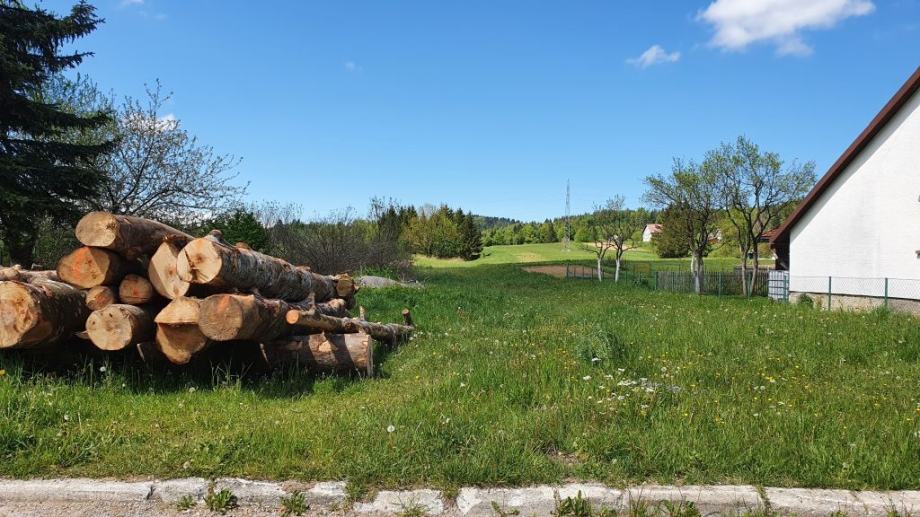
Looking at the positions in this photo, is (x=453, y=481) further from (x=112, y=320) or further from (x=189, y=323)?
(x=112, y=320)

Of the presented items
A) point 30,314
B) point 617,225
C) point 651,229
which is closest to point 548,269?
point 617,225

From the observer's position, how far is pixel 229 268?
5602 mm

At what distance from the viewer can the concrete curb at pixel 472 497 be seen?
3.51m

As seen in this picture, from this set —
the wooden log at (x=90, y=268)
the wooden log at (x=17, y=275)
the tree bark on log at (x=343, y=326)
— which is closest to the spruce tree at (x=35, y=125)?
the wooden log at (x=17, y=275)

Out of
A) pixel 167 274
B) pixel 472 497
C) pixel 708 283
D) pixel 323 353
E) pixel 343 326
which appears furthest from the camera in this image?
pixel 708 283

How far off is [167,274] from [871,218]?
21097 mm

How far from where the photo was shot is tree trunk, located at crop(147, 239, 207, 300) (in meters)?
5.75

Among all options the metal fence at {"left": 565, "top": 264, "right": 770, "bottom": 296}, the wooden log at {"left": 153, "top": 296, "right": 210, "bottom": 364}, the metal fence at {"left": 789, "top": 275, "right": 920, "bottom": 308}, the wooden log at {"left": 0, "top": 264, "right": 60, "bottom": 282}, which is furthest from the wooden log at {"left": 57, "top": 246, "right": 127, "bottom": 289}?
the metal fence at {"left": 565, "top": 264, "right": 770, "bottom": 296}

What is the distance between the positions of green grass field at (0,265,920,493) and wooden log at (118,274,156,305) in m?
0.73

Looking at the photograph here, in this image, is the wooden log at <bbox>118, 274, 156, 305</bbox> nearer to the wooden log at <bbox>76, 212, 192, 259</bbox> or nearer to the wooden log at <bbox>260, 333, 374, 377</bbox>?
the wooden log at <bbox>76, 212, 192, 259</bbox>

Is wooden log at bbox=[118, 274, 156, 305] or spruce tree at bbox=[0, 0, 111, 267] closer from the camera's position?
wooden log at bbox=[118, 274, 156, 305]

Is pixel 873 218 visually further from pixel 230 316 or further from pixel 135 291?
pixel 135 291

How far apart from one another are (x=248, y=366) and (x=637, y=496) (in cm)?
458

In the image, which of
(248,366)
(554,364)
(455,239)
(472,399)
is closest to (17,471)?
(248,366)
